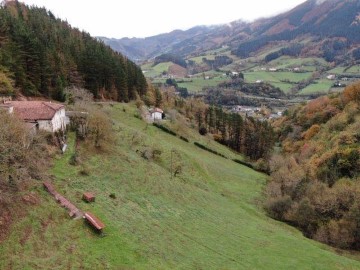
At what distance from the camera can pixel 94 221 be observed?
31797mm

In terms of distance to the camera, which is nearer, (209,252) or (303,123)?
(209,252)

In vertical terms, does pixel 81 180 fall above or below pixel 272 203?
above

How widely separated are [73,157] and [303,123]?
96629 millimetres

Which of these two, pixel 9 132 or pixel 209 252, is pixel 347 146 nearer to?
pixel 209 252

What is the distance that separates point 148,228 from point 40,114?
23.7 m

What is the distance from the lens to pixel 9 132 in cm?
3456

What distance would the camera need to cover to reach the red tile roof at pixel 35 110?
1900 inches

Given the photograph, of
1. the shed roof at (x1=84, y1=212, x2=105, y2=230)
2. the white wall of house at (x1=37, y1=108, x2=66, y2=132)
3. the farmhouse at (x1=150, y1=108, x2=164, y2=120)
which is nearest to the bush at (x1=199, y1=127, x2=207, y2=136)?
the farmhouse at (x1=150, y1=108, x2=164, y2=120)

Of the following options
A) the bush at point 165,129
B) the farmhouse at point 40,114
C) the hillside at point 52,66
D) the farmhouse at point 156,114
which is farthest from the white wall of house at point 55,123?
the farmhouse at point 156,114

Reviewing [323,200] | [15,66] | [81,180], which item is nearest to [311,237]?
[323,200]

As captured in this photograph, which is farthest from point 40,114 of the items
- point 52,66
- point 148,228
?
point 52,66

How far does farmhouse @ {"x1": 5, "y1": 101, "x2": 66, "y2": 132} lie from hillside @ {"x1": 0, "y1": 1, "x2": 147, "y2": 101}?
16.4 m

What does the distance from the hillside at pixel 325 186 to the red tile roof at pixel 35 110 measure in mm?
37970

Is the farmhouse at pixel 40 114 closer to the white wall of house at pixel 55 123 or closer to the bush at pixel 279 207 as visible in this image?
the white wall of house at pixel 55 123
